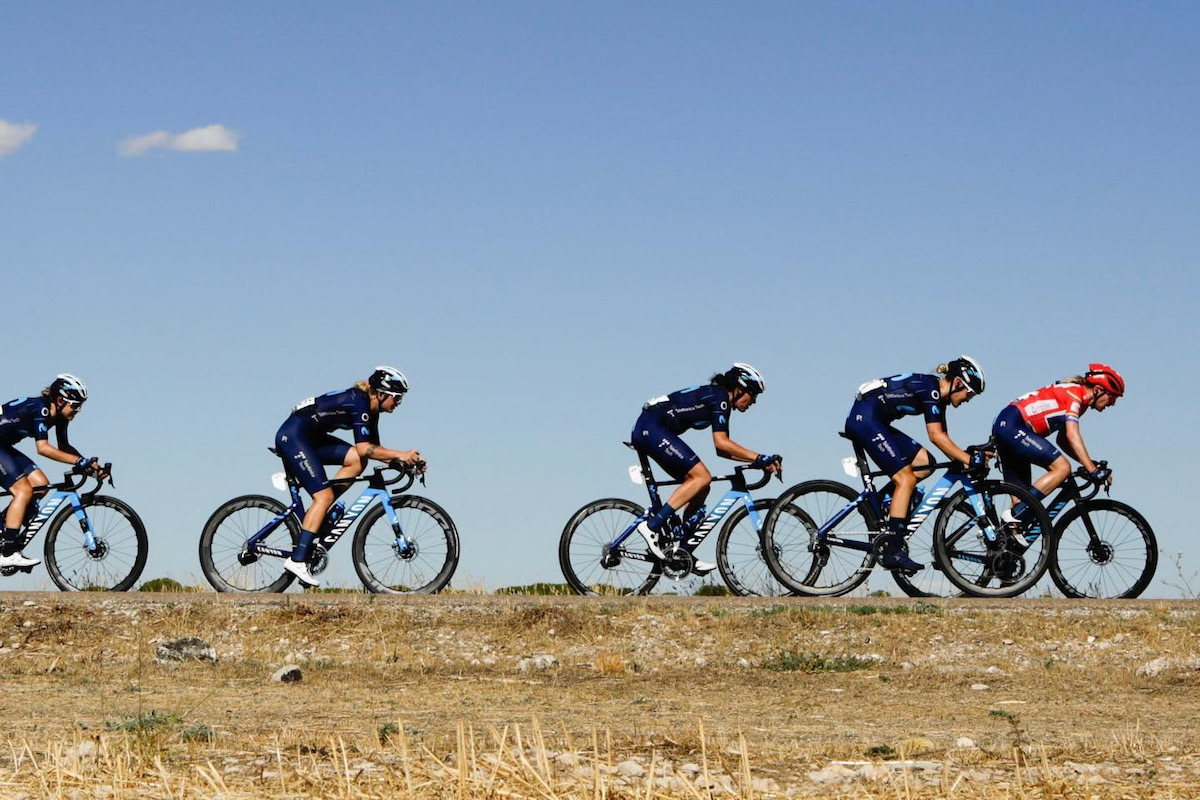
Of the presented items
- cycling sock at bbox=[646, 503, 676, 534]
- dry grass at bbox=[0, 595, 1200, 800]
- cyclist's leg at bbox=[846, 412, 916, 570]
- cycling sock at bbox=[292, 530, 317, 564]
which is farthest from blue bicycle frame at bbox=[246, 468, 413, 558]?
cyclist's leg at bbox=[846, 412, 916, 570]

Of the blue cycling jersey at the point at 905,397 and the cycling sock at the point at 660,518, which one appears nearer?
the blue cycling jersey at the point at 905,397

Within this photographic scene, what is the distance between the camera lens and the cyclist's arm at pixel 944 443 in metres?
15.3

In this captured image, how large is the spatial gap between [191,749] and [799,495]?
892 cm

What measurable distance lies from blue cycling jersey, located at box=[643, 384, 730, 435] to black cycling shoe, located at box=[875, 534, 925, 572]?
1958 mm

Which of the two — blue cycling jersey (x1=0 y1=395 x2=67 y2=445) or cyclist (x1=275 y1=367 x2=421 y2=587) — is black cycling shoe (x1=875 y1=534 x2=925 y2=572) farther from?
blue cycling jersey (x1=0 y1=395 x2=67 y2=445)

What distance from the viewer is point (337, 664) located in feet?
→ 43.5

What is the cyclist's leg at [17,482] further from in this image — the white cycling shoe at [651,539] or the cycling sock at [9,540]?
the white cycling shoe at [651,539]

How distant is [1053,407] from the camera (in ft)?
51.5

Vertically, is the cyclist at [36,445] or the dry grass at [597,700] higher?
the cyclist at [36,445]

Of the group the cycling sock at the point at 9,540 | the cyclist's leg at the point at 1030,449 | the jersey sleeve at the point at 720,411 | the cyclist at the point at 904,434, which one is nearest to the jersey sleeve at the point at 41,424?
the cycling sock at the point at 9,540

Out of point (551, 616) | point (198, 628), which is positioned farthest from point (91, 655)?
point (551, 616)

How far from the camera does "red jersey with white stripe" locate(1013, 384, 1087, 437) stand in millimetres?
15672

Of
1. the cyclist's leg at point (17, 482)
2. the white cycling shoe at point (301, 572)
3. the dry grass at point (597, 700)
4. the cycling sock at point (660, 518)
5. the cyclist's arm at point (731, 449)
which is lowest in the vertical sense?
the dry grass at point (597, 700)

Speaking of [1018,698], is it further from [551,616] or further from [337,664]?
[337,664]
